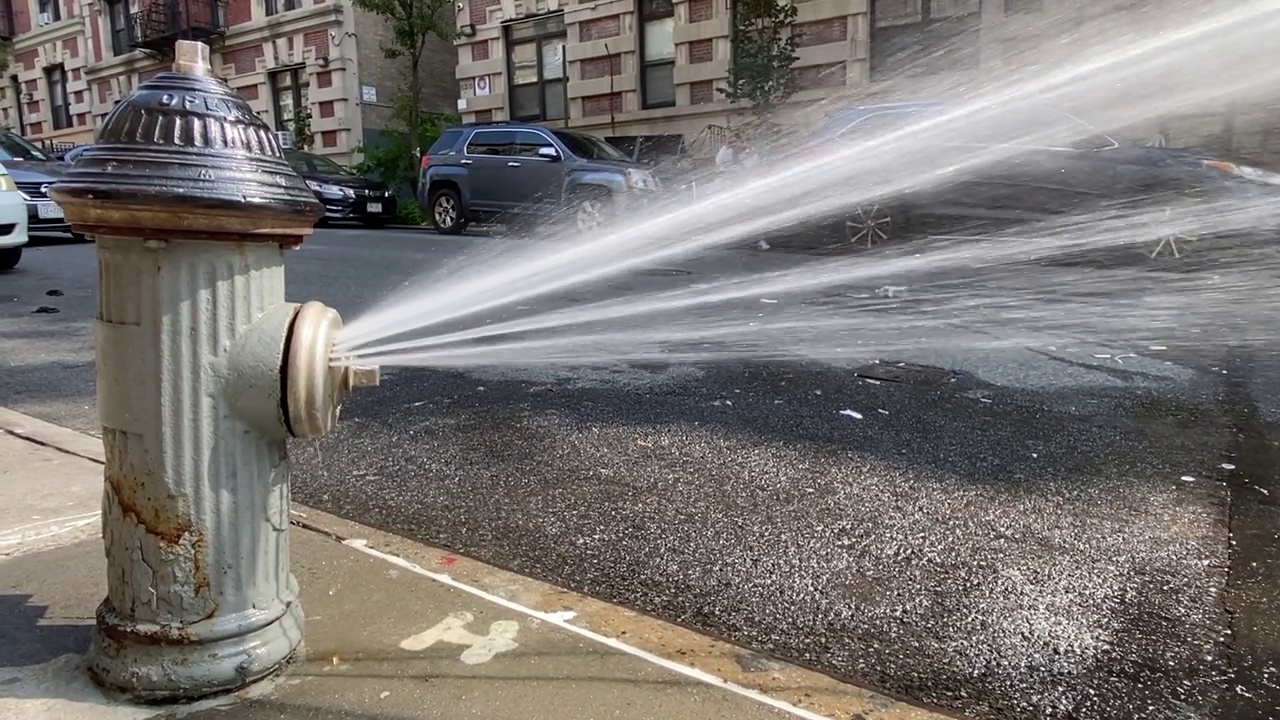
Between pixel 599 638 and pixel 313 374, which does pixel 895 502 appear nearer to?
pixel 599 638

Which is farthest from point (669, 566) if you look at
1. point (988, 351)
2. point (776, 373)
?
point (988, 351)

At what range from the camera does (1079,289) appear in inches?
331

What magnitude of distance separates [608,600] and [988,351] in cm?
418

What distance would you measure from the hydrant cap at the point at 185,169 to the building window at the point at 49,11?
37.2m

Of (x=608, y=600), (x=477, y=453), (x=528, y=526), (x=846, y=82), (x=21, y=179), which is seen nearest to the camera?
(x=608, y=600)

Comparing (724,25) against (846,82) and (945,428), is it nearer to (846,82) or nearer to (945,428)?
(846,82)

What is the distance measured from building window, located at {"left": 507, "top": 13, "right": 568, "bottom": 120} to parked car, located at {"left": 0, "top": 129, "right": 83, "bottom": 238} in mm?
10470

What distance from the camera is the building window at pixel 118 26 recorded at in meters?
29.5

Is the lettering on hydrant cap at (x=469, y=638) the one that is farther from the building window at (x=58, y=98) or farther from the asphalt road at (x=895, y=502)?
the building window at (x=58, y=98)

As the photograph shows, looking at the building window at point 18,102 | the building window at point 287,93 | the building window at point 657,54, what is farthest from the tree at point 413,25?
the building window at point 18,102

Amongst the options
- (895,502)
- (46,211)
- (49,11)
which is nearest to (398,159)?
(46,211)

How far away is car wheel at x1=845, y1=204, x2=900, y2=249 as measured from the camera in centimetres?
922

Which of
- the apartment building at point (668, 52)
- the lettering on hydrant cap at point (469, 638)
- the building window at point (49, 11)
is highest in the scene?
the building window at point (49, 11)

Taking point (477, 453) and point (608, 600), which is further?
point (477, 453)
